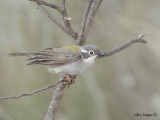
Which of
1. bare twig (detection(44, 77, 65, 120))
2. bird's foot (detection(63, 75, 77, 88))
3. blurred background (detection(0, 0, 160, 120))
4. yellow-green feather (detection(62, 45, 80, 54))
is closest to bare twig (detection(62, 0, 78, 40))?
yellow-green feather (detection(62, 45, 80, 54))

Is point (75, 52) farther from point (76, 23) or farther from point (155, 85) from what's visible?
point (155, 85)

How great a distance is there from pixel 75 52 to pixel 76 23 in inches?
67.5

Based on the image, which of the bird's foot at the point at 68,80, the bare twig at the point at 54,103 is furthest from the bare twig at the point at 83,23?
the bare twig at the point at 54,103

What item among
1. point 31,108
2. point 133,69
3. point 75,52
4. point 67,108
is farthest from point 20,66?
point 133,69

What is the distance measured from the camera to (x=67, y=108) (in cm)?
577

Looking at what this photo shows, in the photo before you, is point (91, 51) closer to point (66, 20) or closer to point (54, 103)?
point (66, 20)

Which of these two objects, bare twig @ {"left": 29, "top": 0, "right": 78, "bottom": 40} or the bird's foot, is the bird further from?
bare twig @ {"left": 29, "top": 0, "right": 78, "bottom": 40}

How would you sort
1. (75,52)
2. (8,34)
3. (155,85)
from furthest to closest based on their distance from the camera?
(155,85), (8,34), (75,52)

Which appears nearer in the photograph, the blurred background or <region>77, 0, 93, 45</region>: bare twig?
<region>77, 0, 93, 45</region>: bare twig

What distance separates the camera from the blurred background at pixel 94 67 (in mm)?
5754

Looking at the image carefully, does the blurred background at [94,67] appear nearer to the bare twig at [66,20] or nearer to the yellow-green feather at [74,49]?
the yellow-green feather at [74,49]

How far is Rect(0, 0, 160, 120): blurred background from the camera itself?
18.9ft

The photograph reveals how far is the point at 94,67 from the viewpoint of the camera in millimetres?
6055

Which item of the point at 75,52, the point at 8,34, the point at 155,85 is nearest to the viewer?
the point at 75,52
